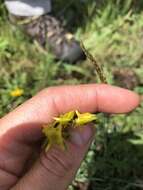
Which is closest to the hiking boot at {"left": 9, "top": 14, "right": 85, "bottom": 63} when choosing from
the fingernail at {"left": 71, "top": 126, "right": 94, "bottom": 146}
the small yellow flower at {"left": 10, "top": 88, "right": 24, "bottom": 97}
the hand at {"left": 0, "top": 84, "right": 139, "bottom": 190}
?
the small yellow flower at {"left": 10, "top": 88, "right": 24, "bottom": 97}

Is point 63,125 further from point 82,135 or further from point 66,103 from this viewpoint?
point 66,103

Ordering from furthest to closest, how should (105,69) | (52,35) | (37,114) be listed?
(52,35) < (105,69) < (37,114)

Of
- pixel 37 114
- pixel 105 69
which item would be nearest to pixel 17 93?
pixel 105 69

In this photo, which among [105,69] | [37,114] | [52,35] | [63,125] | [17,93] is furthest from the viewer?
[52,35]

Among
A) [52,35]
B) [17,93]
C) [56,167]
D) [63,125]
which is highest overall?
[63,125]

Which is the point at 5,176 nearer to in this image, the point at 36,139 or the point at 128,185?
the point at 36,139
